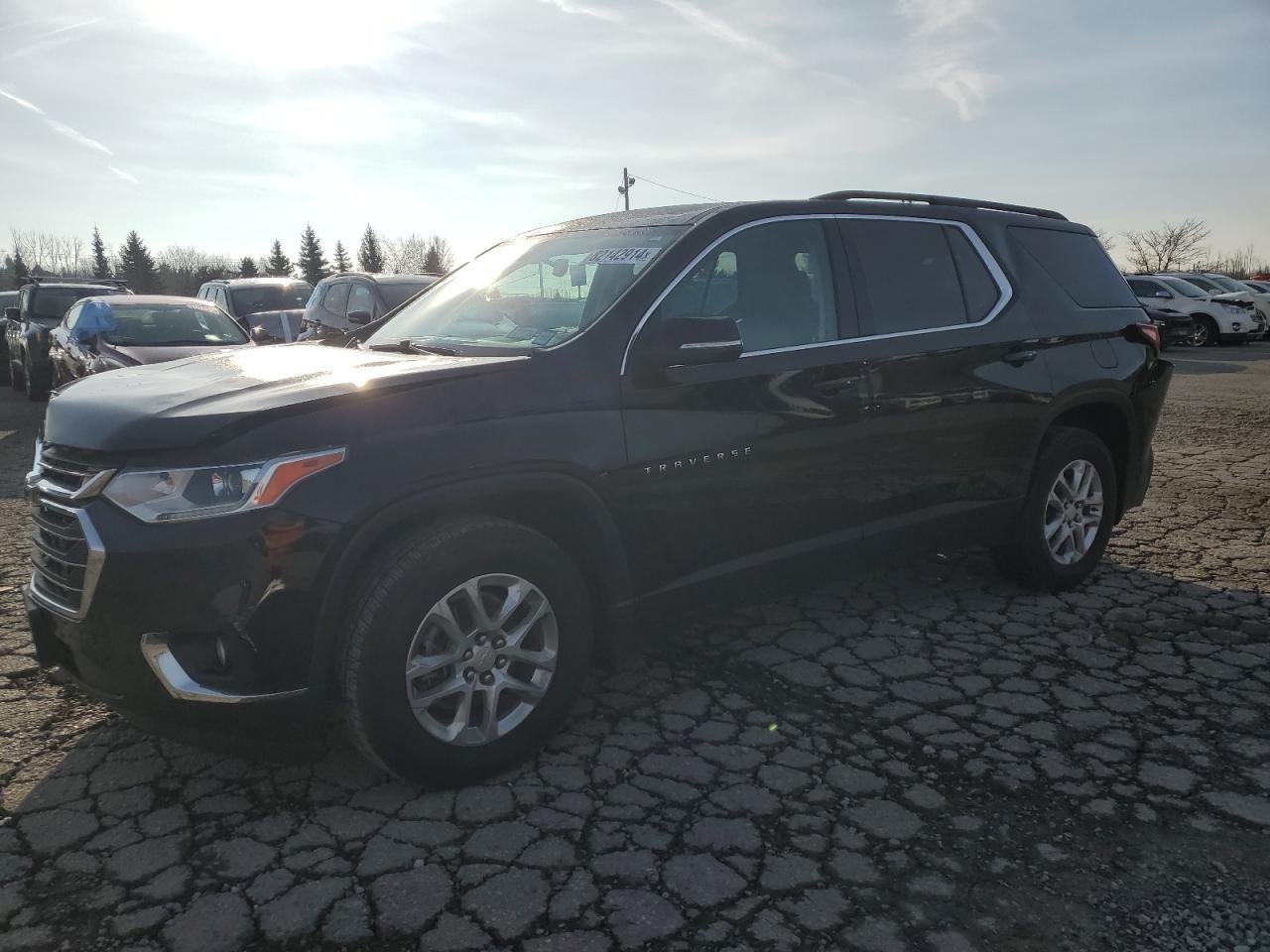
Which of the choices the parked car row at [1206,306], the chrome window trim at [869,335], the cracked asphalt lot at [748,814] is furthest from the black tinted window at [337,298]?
the parked car row at [1206,306]

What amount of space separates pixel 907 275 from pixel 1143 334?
1.74 m

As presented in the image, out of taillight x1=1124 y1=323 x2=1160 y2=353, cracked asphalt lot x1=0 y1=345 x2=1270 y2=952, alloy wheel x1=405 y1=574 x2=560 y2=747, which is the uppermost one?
taillight x1=1124 y1=323 x2=1160 y2=353

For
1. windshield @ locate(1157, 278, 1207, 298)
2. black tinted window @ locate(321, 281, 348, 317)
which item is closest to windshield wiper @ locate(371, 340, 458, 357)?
black tinted window @ locate(321, 281, 348, 317)

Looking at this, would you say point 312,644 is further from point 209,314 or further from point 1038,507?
point 209,314

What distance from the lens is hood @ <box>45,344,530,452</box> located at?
266 centimetres

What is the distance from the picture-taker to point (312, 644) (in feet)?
8.79

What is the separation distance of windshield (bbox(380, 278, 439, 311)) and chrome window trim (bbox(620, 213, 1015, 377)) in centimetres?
694

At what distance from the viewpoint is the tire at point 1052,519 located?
4633mm

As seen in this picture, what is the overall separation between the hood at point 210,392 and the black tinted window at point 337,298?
310 inches

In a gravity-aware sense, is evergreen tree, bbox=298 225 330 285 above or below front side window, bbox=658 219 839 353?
above

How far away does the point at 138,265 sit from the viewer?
75875 mm

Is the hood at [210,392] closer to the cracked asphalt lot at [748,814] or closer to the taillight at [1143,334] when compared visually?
the cracked asphalt lot at [748,814]

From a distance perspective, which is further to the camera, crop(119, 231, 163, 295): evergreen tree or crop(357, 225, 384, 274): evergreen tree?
crop(357, 225, 384, 274): evergreen tree

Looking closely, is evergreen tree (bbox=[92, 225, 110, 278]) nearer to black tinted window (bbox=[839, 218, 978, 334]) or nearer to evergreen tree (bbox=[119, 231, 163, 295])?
evergreen tree (bbox=[119, 231, 163, 295])
